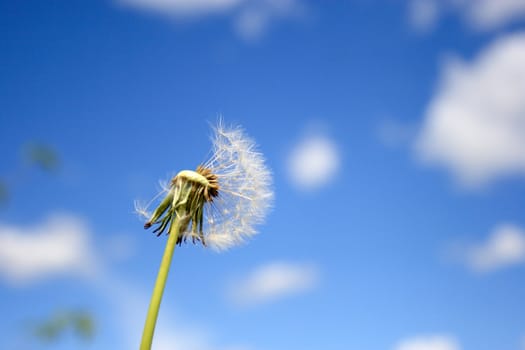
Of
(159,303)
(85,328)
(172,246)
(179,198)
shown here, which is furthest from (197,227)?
(85,328)

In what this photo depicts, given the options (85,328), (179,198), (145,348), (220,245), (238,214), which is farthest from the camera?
(238,214)

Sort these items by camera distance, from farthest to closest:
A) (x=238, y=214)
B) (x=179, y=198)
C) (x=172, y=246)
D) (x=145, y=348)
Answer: (x=238, y=214) < (x=179, y=198) < (x=172, y=246) < (x=145, y=348)

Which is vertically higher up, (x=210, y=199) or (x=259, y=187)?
(x=259, y=187)

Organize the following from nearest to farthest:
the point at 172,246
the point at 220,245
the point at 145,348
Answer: the point at 145,348, the point at 172,246, the point at 220,245

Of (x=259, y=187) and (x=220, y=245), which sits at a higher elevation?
(x=259, y=187)

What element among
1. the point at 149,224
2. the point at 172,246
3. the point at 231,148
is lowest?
the point at 172,246

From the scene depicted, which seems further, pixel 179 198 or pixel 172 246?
pixel 179 198

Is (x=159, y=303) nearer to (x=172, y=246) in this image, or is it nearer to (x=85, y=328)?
(x=172, y=246)

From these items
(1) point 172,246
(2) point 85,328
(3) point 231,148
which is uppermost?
(3) point 231,148

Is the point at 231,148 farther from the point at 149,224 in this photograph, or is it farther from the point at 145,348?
the point at 145,348
